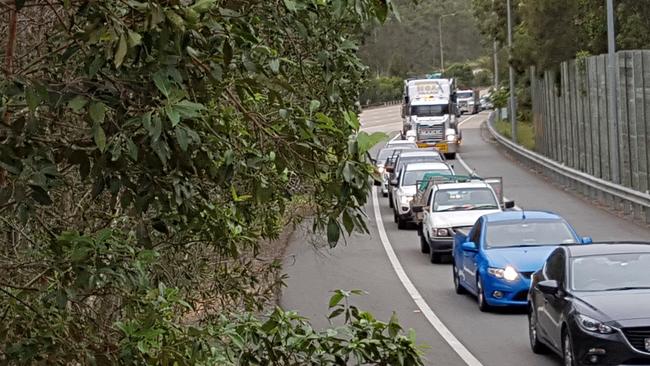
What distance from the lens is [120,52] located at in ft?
14.4

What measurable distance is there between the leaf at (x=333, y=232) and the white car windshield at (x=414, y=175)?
29.4m

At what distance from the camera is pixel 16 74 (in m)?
5.29

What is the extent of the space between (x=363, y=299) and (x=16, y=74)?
625 inches

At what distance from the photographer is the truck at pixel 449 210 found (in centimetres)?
2512

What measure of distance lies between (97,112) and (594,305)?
8.71 metres

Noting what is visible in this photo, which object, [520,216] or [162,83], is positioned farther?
[520,216]

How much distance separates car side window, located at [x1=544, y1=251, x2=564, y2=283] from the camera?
13.8 m

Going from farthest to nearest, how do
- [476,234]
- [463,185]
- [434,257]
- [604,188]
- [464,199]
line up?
[604,188]
[463,185]
[464,199]
[434,257]
[476,234]

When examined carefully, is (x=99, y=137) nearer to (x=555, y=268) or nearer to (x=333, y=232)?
(x=333, y=232)

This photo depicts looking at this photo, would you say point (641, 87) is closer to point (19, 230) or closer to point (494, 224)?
point (494, 224)

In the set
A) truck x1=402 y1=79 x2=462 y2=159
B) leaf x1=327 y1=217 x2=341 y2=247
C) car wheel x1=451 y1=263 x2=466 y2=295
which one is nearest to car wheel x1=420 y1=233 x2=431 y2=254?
car wheel x1=451 y1=263 x2=466 y2=295

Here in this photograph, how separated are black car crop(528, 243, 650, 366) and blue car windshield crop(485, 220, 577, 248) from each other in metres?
3.82

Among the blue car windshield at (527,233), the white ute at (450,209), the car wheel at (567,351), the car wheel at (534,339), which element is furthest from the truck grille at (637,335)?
the white ute at (450,209)

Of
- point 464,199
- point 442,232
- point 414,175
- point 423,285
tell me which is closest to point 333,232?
point 423,285
